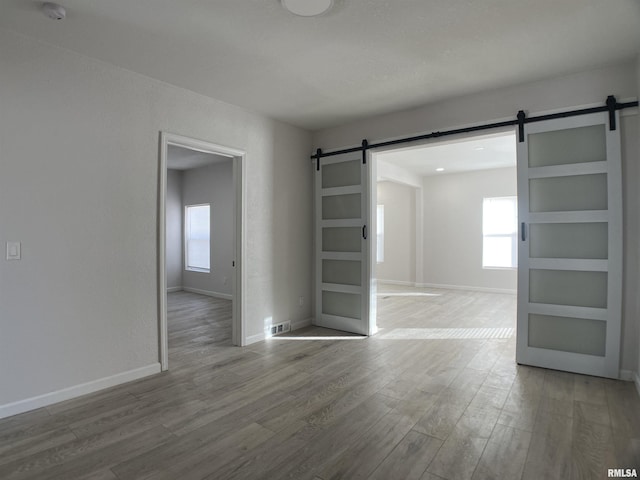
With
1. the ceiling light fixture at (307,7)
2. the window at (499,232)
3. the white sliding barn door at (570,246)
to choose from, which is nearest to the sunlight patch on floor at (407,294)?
the window at (499,232)

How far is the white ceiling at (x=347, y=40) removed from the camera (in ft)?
7.25

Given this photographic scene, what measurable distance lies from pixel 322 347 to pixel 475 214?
18.7 ft

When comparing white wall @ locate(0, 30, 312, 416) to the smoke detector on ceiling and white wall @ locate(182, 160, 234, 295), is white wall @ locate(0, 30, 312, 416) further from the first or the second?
white wall @ locate(182, 160, 234, 295)

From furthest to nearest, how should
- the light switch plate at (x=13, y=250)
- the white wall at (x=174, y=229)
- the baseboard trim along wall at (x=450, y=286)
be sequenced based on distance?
the white wall at (x=174, y=229) < the baseboard trim along wall at (x=450, y=286) < the light switch plate at (x=13, y=250)

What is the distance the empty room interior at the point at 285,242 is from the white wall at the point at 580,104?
0.06 ft

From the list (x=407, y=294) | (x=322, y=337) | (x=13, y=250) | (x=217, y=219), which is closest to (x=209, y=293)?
(x=217, y=219)

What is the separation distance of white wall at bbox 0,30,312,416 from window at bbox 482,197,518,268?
6542 millimetres

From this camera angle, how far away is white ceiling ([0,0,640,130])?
87.0 inches

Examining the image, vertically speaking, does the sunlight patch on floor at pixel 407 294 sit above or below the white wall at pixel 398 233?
below

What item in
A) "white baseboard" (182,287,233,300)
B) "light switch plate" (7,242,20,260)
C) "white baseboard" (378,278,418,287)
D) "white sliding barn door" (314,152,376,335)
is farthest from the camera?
"white baseboard" (378,278,418,287)

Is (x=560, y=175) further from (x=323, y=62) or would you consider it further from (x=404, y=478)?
(x=404, y=478)

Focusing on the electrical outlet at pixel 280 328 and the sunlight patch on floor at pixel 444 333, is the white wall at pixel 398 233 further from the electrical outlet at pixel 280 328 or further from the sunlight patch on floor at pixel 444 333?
the electrical outlet at pixel 280 328

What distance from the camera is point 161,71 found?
3037mm

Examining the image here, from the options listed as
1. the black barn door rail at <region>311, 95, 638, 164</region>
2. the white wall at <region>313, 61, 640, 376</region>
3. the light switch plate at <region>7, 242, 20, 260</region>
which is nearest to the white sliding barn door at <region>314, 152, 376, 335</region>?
the black barn door rail at <region>311, 95, 638, 164</region>
